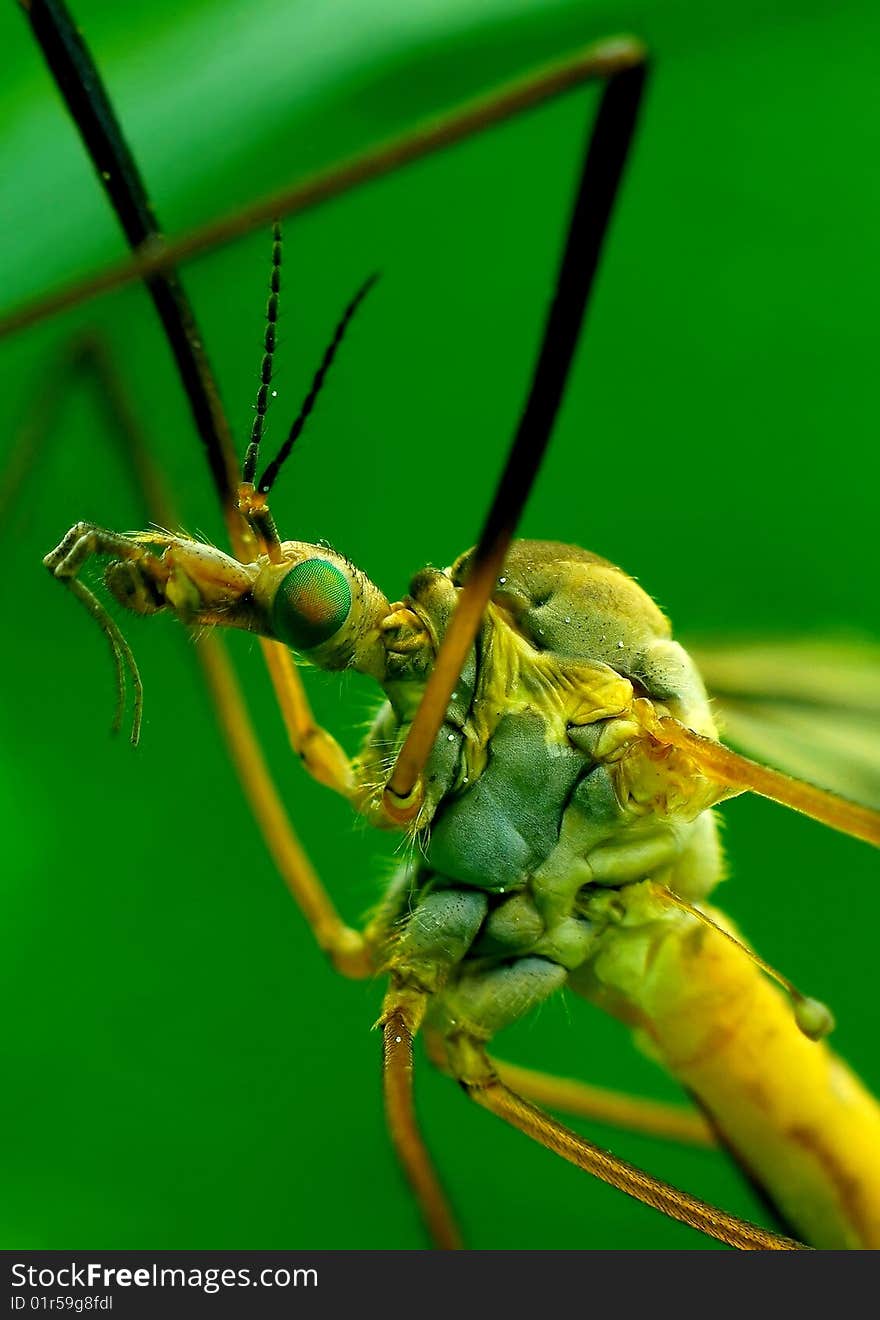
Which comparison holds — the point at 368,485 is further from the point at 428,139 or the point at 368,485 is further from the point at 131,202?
the point at 428,139

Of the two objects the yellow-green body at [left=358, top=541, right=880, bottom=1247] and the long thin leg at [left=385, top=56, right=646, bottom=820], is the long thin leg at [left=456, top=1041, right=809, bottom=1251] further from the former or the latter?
the long thin leg at [left=385, top=56, right=646, bottom=820]

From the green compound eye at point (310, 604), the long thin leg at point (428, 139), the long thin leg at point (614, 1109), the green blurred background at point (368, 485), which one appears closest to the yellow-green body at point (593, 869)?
the green compound eye at point (310, 604)

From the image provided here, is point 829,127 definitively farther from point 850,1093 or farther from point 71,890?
point 71,890

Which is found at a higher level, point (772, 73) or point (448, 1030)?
point (772, 73)

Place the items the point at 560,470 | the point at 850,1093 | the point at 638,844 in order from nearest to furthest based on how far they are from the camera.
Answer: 1. the point at 638,844
2. the point at 850,1093
3. the point at 560,470

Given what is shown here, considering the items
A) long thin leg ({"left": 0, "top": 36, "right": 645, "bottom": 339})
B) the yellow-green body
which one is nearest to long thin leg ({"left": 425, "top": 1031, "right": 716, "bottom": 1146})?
the yellow-green body
